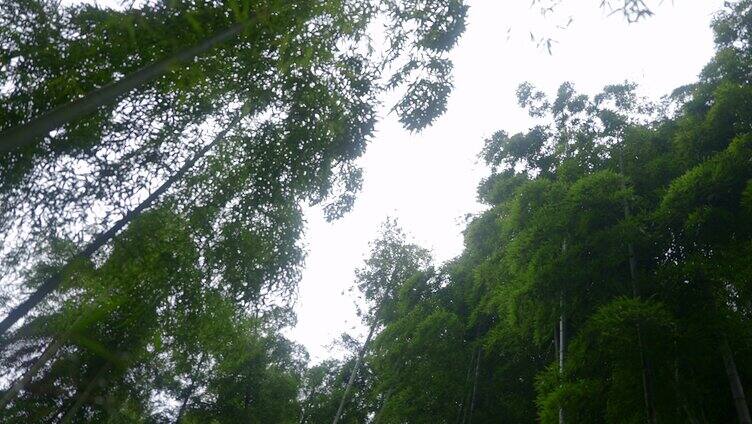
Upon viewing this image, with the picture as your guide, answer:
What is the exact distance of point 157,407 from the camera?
10.9m

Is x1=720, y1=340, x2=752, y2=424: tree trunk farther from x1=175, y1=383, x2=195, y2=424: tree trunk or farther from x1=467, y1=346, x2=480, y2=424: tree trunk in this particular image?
x1=175, y1=383, x2=195, y2=424: tree trunk

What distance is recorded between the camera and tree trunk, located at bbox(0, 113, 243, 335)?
3.69 m

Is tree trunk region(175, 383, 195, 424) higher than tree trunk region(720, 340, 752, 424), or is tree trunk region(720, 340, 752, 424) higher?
tree trunk region(175, 383, 195, 424)

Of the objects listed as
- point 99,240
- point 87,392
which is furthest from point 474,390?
point 87,392

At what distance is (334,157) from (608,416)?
330 centimetres

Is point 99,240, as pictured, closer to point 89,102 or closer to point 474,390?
point 89,102

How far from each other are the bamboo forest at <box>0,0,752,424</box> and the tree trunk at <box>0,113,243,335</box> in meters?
0.02

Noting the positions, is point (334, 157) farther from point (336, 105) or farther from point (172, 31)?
point (172, 31)

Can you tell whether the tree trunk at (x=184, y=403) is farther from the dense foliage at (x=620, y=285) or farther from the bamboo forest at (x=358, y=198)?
the dense foliage at (x=620, y=285)

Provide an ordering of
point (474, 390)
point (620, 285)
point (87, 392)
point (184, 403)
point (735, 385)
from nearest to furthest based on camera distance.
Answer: point (735, 385) → point (620, 285) → point (474, 390) → point (87, 392) → point (184, 403)

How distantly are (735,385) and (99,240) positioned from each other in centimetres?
524

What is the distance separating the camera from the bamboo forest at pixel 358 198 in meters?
3.08

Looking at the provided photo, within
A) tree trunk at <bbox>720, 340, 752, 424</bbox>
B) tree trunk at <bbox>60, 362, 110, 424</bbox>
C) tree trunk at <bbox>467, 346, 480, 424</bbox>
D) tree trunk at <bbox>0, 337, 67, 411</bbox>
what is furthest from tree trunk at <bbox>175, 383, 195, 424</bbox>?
tree trunk at <bbox>720, 340, 752, 424</bbox>

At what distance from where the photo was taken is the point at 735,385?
9.20 ft
